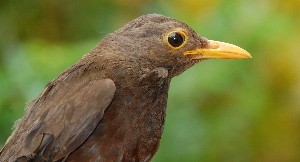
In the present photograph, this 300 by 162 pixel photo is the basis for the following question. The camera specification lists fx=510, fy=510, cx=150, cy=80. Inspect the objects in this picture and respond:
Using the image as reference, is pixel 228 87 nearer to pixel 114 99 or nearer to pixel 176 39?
pixel 176 39

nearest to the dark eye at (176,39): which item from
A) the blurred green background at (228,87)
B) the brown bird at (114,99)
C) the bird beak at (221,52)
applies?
the brown bird at (114,99)

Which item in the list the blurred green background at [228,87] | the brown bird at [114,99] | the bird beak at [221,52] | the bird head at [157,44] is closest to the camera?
the brown bird at [114,99]

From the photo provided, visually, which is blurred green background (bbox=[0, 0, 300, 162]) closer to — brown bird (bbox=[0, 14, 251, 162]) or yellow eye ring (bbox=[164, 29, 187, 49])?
brown bird (bbox=[0, 14, 251, 162])

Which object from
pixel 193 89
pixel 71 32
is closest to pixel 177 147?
pixel 193 89

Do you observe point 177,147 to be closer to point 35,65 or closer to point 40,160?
point 35,65

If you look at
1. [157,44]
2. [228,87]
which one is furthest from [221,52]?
[228,87]

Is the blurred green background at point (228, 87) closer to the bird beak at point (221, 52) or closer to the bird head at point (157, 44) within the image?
the bird beak at point (221, 52)
